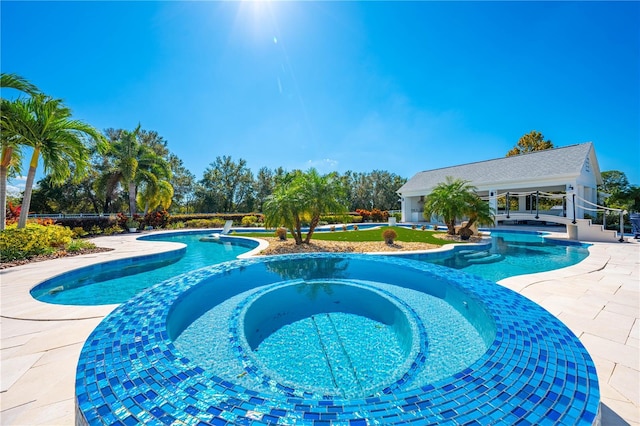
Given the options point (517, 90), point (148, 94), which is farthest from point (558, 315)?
point (148, 94)

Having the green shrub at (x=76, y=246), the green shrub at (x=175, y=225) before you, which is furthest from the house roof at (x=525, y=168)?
the green shrub at (x=76, y=246)

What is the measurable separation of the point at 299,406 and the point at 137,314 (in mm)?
2944

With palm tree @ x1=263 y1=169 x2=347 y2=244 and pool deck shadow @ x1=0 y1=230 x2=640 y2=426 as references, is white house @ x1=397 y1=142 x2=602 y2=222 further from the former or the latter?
palm tree @ x1=263 y1=169 x2=347 y2=244

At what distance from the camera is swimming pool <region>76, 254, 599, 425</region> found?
1825 mm

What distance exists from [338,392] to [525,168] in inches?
923

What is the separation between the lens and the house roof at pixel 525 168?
55.5 feet

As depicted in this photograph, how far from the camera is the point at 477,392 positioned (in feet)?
6.79

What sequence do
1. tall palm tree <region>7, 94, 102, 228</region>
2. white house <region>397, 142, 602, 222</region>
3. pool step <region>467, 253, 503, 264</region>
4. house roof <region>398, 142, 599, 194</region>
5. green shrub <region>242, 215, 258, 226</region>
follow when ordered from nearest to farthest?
1. tall palm tree <region>7, 94, 102, 228</region>
2. pool step <region>467, 253, 503, 264</region>
3. white house <region>397, 142, 602, 222</region>
4. house roof <region>398, 142, 599, 194</region>
5. green shrub <region>242, 215, 258, 226</region>

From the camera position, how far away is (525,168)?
63.0 ft

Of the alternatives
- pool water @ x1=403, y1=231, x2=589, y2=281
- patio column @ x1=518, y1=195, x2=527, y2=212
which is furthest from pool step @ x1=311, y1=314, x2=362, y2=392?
patio column @ x1=518, y1=195, x2=527, y2=212

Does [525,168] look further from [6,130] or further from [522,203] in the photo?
[6,130]

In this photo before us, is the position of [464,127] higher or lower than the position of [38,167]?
higher

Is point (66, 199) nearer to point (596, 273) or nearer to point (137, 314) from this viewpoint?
point (137, 314)

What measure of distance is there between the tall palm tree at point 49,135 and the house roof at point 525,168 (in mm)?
21902
